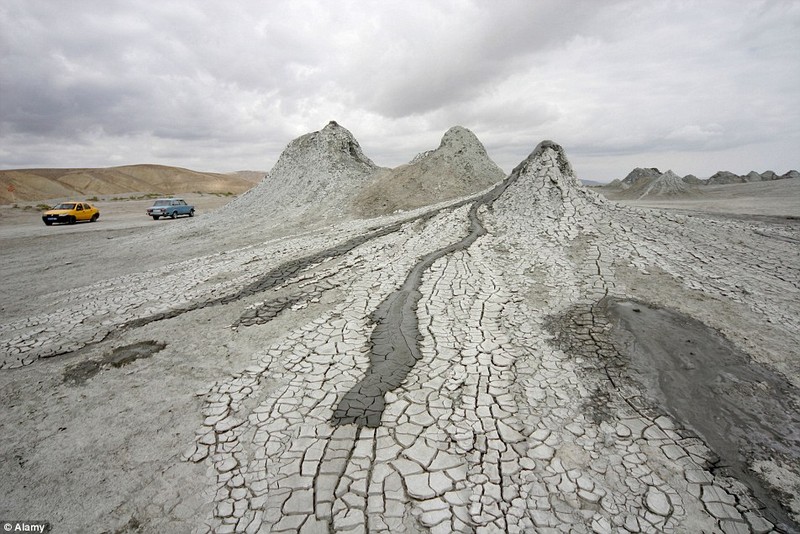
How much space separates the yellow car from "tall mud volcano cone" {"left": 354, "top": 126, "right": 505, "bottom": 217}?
1867cm

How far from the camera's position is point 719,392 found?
4250 mm

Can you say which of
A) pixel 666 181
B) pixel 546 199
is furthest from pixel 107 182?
pixel 666 181

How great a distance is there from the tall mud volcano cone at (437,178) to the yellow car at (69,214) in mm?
18670

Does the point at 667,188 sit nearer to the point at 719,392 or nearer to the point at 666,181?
the point at 666,181

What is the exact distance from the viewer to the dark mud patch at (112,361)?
4812 millimetres

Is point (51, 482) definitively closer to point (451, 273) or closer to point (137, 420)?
point (137, 420)

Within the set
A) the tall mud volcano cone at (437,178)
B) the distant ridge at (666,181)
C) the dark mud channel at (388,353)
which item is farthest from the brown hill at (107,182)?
the dark mud channel at (388,353)

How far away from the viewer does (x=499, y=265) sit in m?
8.07

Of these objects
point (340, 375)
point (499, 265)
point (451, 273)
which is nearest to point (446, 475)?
point (340, 375)

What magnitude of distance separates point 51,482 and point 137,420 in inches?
31.6

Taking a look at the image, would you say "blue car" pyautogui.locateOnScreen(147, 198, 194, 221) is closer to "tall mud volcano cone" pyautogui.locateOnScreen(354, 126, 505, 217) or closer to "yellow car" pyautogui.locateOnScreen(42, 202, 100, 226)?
"yellow car" pyautogui.locateOnScreen(42, 202, 100, 226)

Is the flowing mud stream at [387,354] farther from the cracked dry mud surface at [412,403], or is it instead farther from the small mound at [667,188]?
the small mound at [667,188]

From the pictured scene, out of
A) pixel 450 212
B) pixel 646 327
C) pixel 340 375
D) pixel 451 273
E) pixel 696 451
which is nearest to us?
pixel 696 451

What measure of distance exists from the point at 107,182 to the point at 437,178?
8733cm
